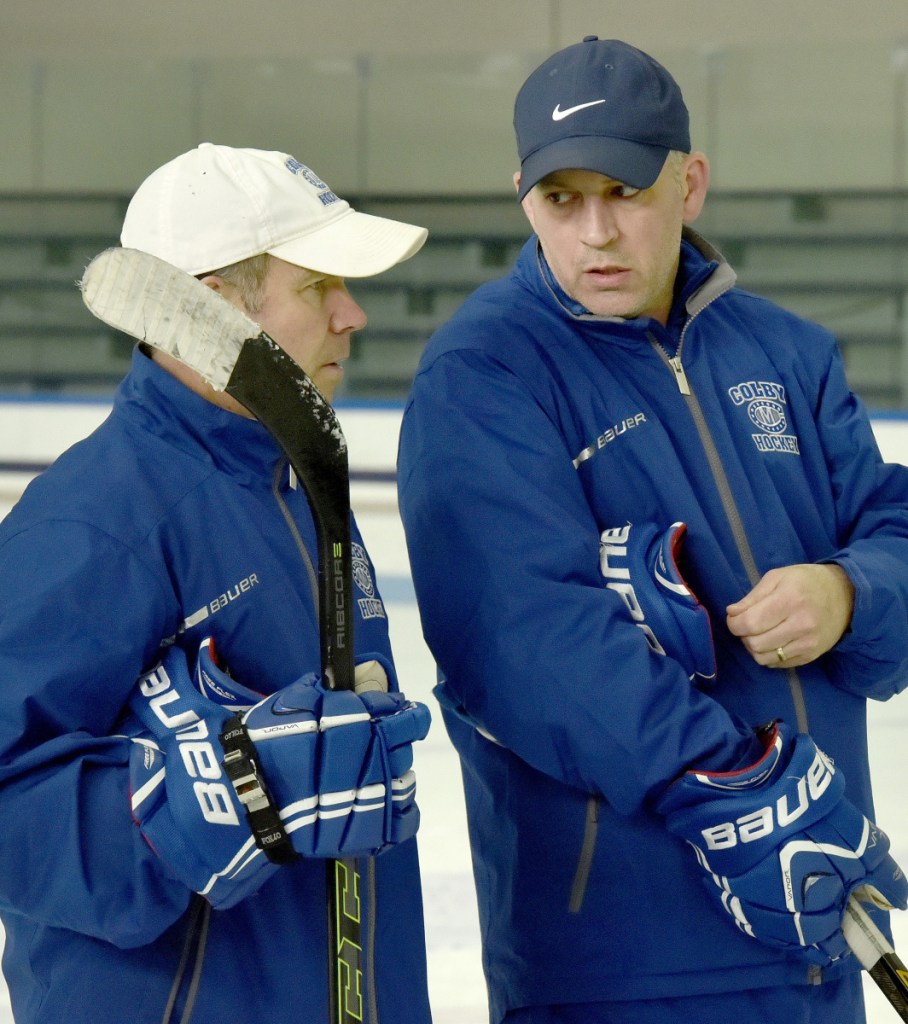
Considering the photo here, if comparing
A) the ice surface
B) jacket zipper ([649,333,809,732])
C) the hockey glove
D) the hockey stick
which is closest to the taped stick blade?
the hockey stick

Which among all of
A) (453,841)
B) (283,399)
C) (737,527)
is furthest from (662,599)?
(453,841)

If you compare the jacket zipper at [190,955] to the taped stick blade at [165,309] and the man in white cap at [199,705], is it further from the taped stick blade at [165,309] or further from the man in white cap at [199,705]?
the taped stick blade at [165,309]

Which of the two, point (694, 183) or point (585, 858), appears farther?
point (694, 183)

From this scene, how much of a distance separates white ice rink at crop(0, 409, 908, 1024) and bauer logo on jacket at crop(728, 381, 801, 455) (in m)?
0.43

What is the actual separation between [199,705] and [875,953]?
0.59m

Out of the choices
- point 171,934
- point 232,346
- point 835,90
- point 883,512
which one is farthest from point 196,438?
point 835,90

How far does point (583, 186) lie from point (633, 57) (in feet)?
0.39

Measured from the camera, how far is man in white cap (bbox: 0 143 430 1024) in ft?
3.23

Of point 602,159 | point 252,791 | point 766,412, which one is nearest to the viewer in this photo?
point 252,791

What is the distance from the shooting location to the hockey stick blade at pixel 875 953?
47.1 inches

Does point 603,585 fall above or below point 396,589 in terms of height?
above

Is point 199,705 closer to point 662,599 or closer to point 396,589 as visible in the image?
point 662,599

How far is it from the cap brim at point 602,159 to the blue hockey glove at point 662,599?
11.9 inches

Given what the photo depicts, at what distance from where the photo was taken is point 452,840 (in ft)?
9.36
